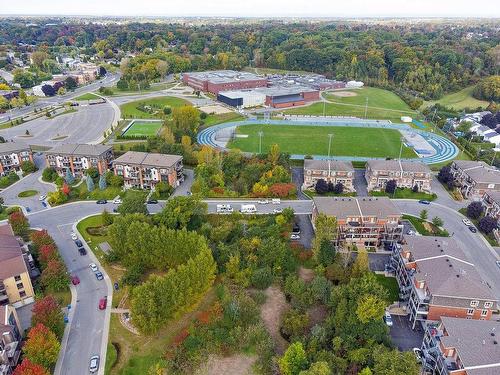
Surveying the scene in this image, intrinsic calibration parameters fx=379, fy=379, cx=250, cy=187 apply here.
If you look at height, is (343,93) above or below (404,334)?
above

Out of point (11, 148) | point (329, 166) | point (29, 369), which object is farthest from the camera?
point (11, 148)

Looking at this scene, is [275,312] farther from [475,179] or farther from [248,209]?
[475,179]

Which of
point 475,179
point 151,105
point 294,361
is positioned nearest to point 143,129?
point 151,105

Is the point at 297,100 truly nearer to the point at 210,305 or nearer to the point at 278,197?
the point at 278,197

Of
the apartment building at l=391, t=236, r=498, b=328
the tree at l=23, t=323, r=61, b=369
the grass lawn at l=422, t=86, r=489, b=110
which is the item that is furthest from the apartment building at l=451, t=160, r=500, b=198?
the tree at l=23, t=323, r=61, b=369

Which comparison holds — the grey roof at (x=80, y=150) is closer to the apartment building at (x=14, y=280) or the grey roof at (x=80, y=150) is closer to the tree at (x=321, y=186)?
the apartment building at (x=14, y=280)

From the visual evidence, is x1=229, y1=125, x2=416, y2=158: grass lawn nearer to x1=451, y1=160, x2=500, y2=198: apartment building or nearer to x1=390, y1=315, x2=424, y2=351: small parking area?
x1=451, y1=160, x2=500, y2=198: apartment building
